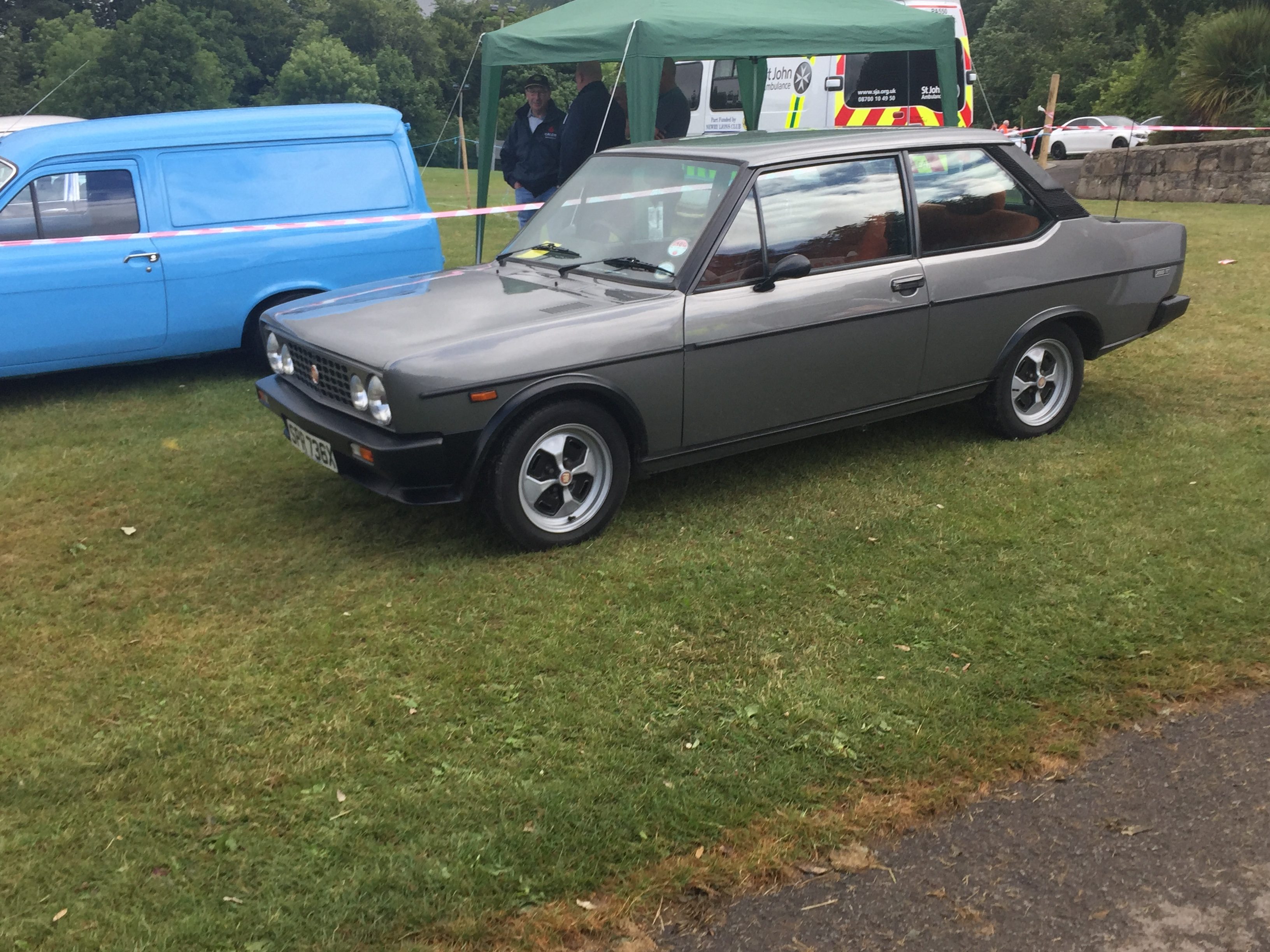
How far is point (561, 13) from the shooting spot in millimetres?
10609

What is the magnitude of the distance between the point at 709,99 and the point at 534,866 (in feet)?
54.7

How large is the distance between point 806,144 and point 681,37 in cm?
433

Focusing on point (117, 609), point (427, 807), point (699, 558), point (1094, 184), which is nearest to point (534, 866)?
point (427, 807)

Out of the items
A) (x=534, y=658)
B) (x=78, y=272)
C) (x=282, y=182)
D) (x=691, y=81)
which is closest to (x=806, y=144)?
(x=534, y=658)

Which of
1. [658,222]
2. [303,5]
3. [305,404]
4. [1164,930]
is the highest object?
[303,5]

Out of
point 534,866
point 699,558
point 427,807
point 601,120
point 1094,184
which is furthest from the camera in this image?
point 1094,184

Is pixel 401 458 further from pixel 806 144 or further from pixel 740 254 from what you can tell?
pixel 806 144

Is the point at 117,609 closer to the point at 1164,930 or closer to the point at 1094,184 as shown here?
the point at 1164,930

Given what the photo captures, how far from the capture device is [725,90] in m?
17.7

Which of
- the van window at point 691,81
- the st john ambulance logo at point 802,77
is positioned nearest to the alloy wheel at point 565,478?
the st john ambulance logo at point 802,77

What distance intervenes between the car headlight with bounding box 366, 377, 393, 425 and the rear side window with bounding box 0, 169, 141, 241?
3908 mm

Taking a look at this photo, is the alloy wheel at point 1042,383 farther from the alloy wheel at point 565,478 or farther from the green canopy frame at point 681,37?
the green canopy frame at point 681,37

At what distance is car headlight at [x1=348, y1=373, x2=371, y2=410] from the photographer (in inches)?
175

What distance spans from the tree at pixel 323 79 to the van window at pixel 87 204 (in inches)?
2460
